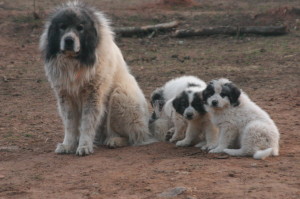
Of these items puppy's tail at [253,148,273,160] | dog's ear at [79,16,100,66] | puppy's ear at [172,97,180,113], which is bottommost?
puppy's tail at [253,148,273,160]

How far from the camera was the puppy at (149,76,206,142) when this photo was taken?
842 cm

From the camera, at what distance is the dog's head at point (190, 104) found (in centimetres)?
774

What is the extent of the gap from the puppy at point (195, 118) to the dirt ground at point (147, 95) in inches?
9.5

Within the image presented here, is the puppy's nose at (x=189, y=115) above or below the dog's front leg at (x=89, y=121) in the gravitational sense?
above

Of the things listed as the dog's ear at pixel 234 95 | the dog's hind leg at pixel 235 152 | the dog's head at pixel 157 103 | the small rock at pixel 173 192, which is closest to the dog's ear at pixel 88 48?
the dog's head at pixel 157 103

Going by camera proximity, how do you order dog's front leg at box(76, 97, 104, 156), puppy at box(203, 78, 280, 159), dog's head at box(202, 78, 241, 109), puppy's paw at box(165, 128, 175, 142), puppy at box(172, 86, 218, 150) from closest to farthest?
puppy at box(203, 78, 280, 159)
dog's head at box(202, 78, 241, 109)
puppy at box(172, 86, 218, 150)
dog's front leg at box(76, 97, 104, 156)
puppy's paw at box(165, 128, 175, 142)

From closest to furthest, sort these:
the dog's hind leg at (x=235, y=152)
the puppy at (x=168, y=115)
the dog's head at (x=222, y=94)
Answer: the dog's hind leg at (x=235, y=152), the dog's head at (x=222, y=94), the puppy at (x=168, y=115)

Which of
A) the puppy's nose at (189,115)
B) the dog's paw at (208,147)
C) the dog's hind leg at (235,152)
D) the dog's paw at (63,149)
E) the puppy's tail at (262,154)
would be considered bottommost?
the dog's paw at (63,149)

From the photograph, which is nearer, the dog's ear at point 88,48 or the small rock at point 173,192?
the small rock at point 173,192

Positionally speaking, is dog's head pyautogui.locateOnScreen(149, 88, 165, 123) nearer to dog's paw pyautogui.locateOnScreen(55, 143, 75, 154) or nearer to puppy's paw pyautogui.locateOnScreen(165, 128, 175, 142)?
puppy's paw pyautogui.locateOnScreen(165, 128, 175, 142)

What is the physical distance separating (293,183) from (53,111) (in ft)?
20.1

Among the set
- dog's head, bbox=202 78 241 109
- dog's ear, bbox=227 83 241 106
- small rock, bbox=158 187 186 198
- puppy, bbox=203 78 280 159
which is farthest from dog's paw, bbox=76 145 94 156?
small rock, bbox=158 187 186 198

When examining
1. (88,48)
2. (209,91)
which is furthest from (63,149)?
(209,91)

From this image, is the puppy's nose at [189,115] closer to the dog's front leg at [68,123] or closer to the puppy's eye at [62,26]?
the dog's front leg at [68,123]
